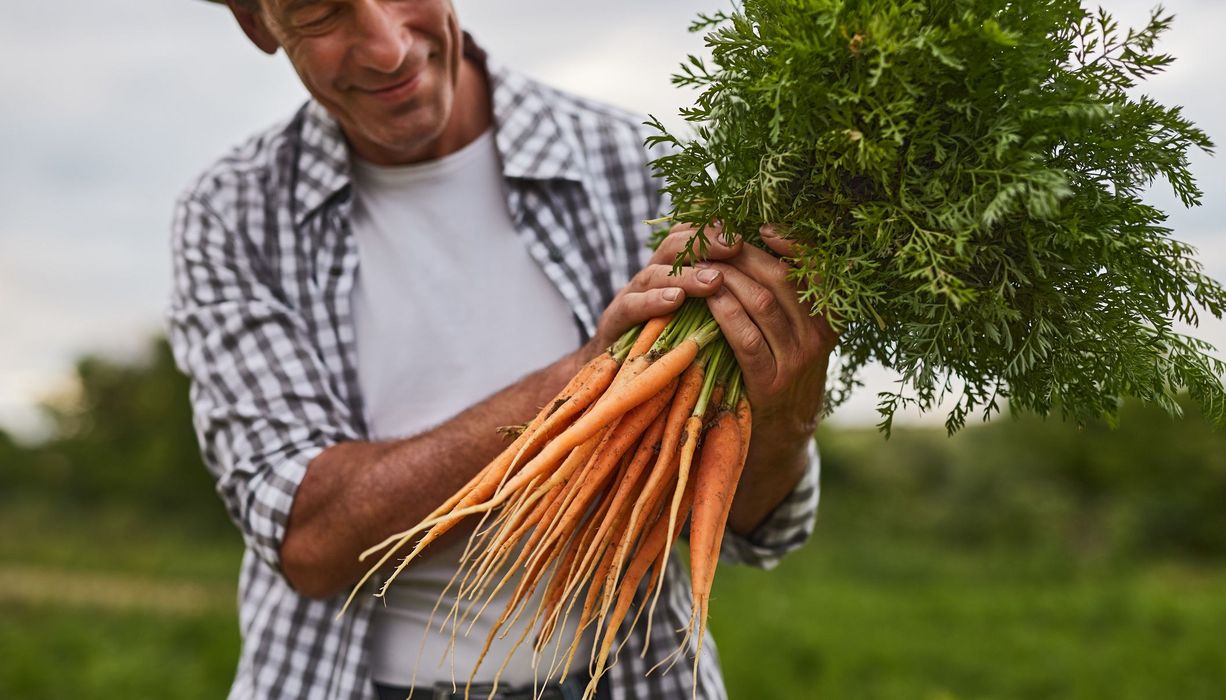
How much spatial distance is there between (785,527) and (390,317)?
0.92 metres

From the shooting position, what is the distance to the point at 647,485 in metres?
1.65

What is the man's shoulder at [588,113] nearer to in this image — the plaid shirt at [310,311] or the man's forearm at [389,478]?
the plaid shirt at [310,311]

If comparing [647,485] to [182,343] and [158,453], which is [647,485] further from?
[158,453]

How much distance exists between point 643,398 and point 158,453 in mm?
14440

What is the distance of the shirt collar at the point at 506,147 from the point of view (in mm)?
2258

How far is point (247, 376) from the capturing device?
2.07 m

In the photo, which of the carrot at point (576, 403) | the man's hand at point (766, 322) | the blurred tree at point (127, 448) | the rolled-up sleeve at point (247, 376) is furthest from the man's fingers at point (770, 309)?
the blurred tree at point (127, 448)

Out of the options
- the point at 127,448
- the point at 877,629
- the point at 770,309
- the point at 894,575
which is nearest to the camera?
the point at 770,309

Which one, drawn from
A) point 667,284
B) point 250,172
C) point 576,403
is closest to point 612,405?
point 576,403

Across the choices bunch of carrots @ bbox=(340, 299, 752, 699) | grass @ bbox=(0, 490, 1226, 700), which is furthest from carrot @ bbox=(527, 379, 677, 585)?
grass @ bbox=(0, 490, 1226, 700)

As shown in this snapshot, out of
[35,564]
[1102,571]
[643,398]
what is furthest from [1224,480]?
[35,564]

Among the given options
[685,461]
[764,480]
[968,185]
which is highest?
[968,185]

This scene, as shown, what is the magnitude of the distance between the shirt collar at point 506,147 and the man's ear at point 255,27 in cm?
17

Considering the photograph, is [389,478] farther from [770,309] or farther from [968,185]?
[968,185]
